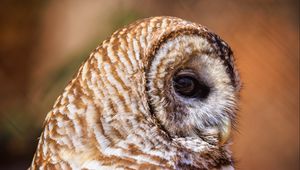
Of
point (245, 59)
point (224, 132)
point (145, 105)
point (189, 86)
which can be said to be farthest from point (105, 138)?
point (245, 59)

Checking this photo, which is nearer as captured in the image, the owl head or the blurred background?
the owl head

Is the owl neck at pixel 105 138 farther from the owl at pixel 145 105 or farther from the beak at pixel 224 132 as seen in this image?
the beak at pixel 224 132

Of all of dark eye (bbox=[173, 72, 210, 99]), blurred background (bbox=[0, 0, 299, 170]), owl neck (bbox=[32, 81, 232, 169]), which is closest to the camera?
owl neck (bbox=[32, 81, 232, 169])

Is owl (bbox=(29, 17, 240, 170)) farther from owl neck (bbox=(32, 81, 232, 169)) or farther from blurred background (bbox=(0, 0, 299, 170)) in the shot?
blurred background (bbox=(0, 0, 299, 170))

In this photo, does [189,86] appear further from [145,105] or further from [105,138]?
[105,138]

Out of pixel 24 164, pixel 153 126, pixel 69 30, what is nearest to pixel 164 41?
pixel 153 126

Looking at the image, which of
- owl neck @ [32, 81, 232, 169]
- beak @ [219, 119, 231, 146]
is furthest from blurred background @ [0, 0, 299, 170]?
owl neck @ [32, 81, 232, 169]

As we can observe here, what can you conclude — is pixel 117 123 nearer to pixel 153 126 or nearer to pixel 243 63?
pixel 153 126
